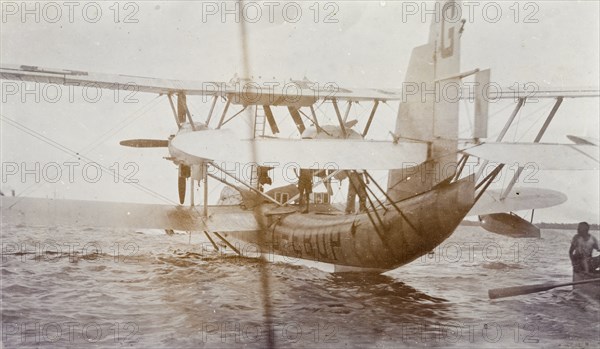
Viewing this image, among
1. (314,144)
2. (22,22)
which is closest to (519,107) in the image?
(314,144)

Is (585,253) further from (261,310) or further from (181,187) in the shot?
(181,187)

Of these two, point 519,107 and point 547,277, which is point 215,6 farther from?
point 547,277

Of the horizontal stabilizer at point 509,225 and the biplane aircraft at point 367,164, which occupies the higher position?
the biplane aircraft at point 367,164

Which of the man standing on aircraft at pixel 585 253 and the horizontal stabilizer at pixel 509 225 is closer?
the man standing on aircraft at pixel 585 253

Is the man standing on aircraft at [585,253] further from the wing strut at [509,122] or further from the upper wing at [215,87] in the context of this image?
the upper wing at [215,87]
